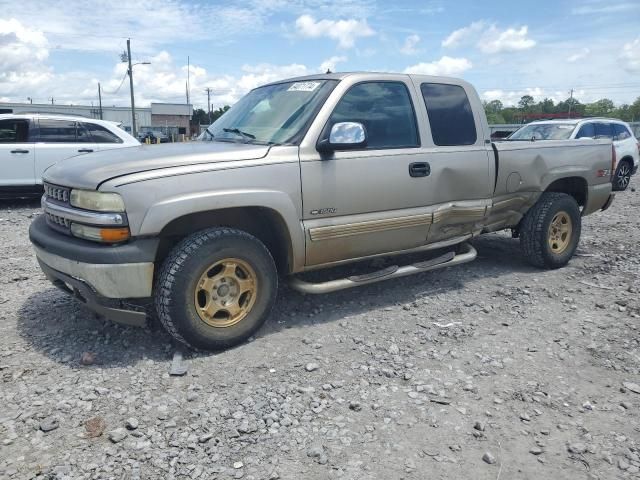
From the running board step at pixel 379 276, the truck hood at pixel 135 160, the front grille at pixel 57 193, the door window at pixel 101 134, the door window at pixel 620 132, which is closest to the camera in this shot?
the truck hood at pixel 135 160

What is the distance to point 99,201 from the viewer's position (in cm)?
319

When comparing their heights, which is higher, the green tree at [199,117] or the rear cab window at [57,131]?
the green tree at [199,117]

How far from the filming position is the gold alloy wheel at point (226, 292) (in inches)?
137

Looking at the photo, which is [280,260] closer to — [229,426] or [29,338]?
[229,426]

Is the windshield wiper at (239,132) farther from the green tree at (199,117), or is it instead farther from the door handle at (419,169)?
the green tree at (199,117)

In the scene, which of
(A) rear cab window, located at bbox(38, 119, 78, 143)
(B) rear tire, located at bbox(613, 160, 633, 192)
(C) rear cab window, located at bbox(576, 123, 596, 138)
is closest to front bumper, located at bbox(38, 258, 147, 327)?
(A) rear cab window, located at bbox(38, 119, 78, 143)

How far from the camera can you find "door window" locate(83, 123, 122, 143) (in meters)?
9.56

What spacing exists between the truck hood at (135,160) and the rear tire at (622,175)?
39.2 feet

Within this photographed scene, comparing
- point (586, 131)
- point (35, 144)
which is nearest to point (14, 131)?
point (35, 144)

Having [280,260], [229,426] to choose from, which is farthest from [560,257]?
[229,426]

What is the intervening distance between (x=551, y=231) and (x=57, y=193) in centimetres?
475

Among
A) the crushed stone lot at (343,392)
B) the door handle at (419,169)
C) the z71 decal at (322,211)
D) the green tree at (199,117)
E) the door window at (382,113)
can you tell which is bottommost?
the crushed stone lot at (343,392)

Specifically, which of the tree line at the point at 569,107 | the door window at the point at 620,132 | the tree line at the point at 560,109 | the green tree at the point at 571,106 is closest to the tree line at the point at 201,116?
the tree line at the point at 560,109

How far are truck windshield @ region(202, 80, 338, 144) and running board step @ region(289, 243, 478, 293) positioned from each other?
42.5 inches
